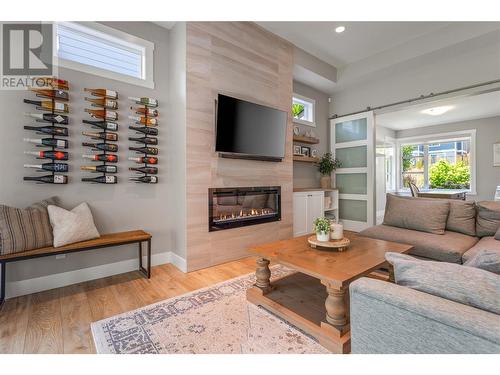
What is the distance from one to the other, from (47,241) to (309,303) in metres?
2.30

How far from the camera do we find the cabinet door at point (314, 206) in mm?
4387

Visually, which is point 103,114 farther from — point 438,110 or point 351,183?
point 438,110

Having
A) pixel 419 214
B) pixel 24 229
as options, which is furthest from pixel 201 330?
pixel 419 214

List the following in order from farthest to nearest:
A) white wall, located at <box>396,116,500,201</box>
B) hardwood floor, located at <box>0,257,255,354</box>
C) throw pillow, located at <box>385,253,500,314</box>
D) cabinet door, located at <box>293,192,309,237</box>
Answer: white wall, located at <box>396,116,500,201</box>, cabinet door, located at <box>293,192,309,237</box>, hardwood floor, located at <box>0,257,255,354</box>, throw pillow, located at <box>385,253,500,314</box>

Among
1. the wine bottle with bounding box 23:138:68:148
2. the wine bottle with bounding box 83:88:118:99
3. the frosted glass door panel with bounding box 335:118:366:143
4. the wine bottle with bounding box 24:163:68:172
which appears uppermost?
the frosted glass door panel with bounding box 335:118:366:143

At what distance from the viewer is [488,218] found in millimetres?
2678

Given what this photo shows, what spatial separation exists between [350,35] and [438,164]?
5.31m

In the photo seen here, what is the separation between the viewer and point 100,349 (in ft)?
5.02

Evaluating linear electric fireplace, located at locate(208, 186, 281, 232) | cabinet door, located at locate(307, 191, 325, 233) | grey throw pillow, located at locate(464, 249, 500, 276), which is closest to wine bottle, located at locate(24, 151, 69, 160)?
linear electric fireplace, located at locate(208, 186, 281, 232)

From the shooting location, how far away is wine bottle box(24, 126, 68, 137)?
2290mm

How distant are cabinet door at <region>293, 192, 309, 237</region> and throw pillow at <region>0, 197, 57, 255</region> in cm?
317

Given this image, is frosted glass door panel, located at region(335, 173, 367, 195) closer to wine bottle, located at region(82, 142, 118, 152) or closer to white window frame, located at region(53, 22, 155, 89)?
white window frame, located at region(53, 22, 155, 89)

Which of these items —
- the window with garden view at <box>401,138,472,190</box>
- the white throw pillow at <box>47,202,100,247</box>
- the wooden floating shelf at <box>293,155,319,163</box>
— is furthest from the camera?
the window with garden view at <box>401,138,472,190</box>

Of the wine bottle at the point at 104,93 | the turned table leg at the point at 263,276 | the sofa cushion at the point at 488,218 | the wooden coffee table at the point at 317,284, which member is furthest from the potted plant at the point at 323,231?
the wine bottle at the point at 104,93
